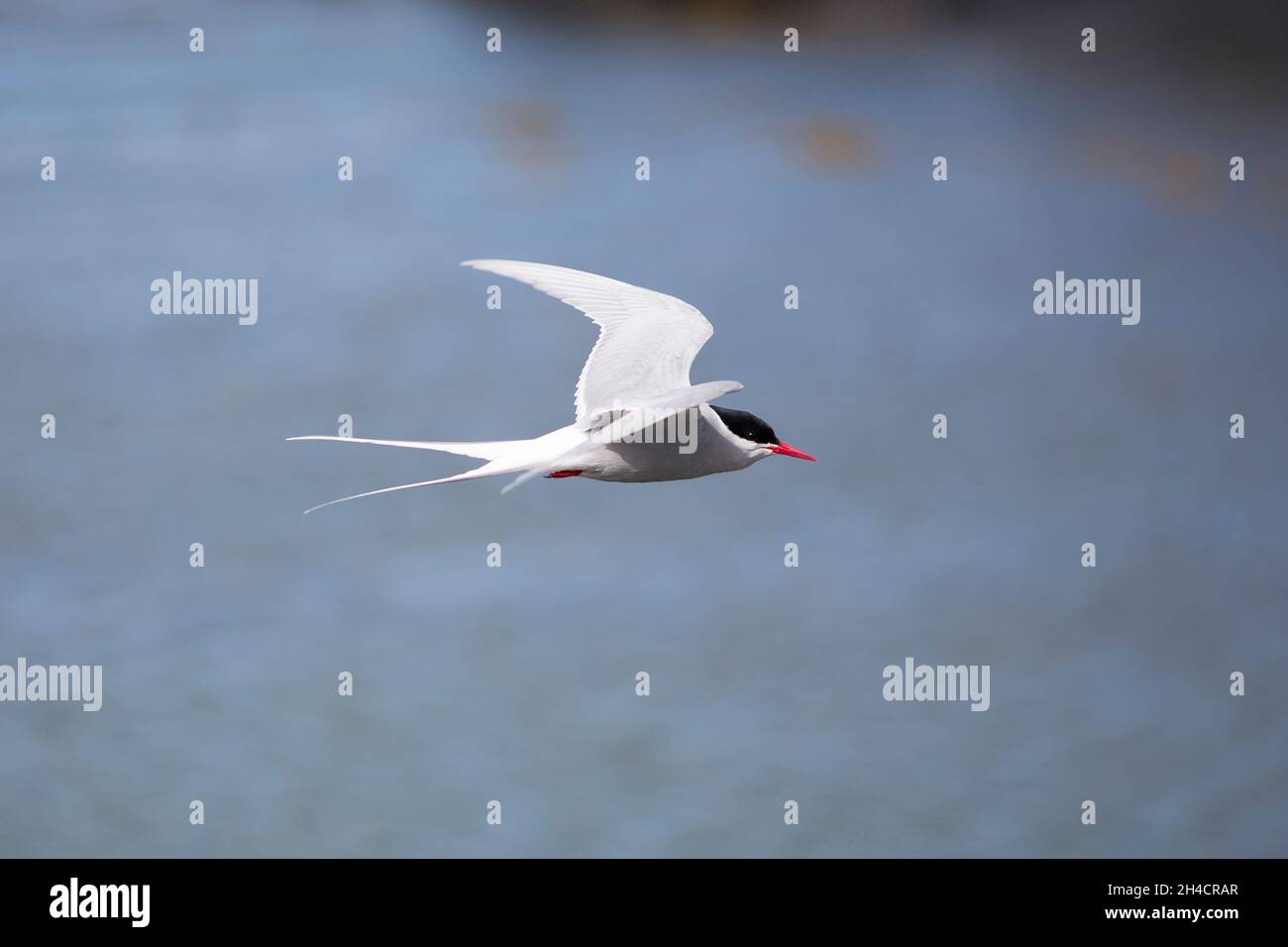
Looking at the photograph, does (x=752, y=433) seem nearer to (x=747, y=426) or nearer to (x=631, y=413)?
(x=747, y=426)

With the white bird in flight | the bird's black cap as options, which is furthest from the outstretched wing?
the bird's black cap

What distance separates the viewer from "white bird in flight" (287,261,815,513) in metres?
3.90

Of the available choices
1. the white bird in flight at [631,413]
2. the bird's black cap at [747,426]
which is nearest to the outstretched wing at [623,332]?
the white bird in flight at [631,413]

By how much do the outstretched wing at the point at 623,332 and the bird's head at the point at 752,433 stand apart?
0.61 ft

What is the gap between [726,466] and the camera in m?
4.28

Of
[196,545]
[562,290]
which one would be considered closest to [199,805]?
[196,545]

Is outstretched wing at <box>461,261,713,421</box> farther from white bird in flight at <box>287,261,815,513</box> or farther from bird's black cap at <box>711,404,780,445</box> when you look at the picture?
bird's black cap at <box>711,404,780,445</box>

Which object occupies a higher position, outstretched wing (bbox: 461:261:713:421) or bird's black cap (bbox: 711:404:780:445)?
outstretched wing (bbox: 461:261:713:421)

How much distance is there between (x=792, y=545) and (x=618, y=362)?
1.71 m

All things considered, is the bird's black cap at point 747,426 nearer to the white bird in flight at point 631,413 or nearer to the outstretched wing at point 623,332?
the white bird in flight at point 631,413

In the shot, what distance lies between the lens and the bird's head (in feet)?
14.0

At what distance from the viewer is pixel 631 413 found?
389cm

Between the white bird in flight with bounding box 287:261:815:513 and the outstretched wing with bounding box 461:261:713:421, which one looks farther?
the outstretched wing with bounding box 461:261:713:421

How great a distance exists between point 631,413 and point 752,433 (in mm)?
511
